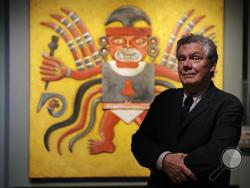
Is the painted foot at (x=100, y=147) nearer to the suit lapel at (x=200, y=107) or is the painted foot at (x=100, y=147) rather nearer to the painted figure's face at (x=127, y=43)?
the painted figure's face at (x=127, y=43)

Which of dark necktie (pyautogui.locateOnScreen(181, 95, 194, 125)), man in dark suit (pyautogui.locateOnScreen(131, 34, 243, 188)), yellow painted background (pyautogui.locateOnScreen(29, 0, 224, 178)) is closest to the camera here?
man in dark suit (pyautogui.locateOnScreen(131, 34, 243, 188))

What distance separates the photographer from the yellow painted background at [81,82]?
8.47ft

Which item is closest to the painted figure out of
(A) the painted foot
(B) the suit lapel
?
(A) the painted foot

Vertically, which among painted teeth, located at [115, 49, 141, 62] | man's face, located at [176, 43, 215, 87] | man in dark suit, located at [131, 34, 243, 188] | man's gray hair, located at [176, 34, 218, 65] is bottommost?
man in dark suit, located at [131, 34, 243, 188]

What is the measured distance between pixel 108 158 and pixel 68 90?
20.6 inches

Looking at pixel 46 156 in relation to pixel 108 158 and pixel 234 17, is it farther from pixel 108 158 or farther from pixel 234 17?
pixel 234 17

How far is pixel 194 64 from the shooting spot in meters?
1.39

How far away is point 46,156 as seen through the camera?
260 centimetres

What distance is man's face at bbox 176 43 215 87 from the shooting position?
139 centimetres

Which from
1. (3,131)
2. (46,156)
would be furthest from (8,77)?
(46,156)

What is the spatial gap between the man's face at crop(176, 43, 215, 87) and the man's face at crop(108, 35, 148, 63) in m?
1.22

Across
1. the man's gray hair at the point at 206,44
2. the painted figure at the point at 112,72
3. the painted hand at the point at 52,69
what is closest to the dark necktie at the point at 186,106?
the man's gray hair at the point at 206,44

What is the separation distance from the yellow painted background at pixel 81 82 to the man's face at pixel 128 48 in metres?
0.10

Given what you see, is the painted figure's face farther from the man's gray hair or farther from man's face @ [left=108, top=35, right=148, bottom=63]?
the man's gray hair
